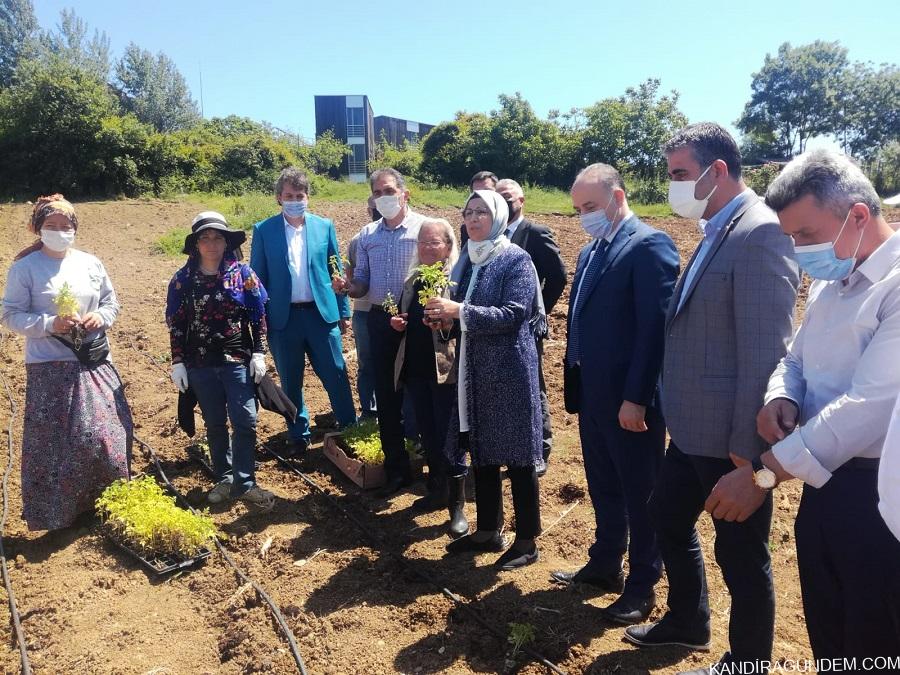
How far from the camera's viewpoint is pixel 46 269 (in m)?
4.04

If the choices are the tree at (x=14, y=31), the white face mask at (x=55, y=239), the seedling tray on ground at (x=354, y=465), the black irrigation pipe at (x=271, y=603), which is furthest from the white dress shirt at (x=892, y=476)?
the tree at (x=14, y=31)

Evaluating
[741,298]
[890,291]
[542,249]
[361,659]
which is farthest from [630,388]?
[542,249]

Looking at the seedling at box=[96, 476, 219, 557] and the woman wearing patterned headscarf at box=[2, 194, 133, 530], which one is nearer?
the seedling at box=[96, 476, 219, 557]

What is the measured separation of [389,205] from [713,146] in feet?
8.62

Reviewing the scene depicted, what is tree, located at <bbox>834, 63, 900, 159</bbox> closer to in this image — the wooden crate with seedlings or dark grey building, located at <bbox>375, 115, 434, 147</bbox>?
dark grey building, located at <bbox>375, 115, 434, 147</bbox>

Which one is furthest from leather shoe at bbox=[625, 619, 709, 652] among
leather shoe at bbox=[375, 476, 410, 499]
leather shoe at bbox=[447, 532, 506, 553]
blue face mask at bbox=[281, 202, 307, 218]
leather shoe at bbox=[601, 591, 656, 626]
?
blue face mask at bbox=[281, 202, 307, 218]

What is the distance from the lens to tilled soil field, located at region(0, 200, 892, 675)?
296 cm

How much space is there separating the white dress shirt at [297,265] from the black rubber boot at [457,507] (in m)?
1.97

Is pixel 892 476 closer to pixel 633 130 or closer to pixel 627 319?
pixel 627 319

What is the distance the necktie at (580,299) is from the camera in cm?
314

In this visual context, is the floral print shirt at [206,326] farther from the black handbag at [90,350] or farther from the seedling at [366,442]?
the seedling at [366,442]

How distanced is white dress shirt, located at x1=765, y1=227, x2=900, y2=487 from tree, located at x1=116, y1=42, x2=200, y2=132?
5485 cm

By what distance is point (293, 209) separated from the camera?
200 inches

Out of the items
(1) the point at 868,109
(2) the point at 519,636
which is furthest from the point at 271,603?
(1) the point at 868,109
